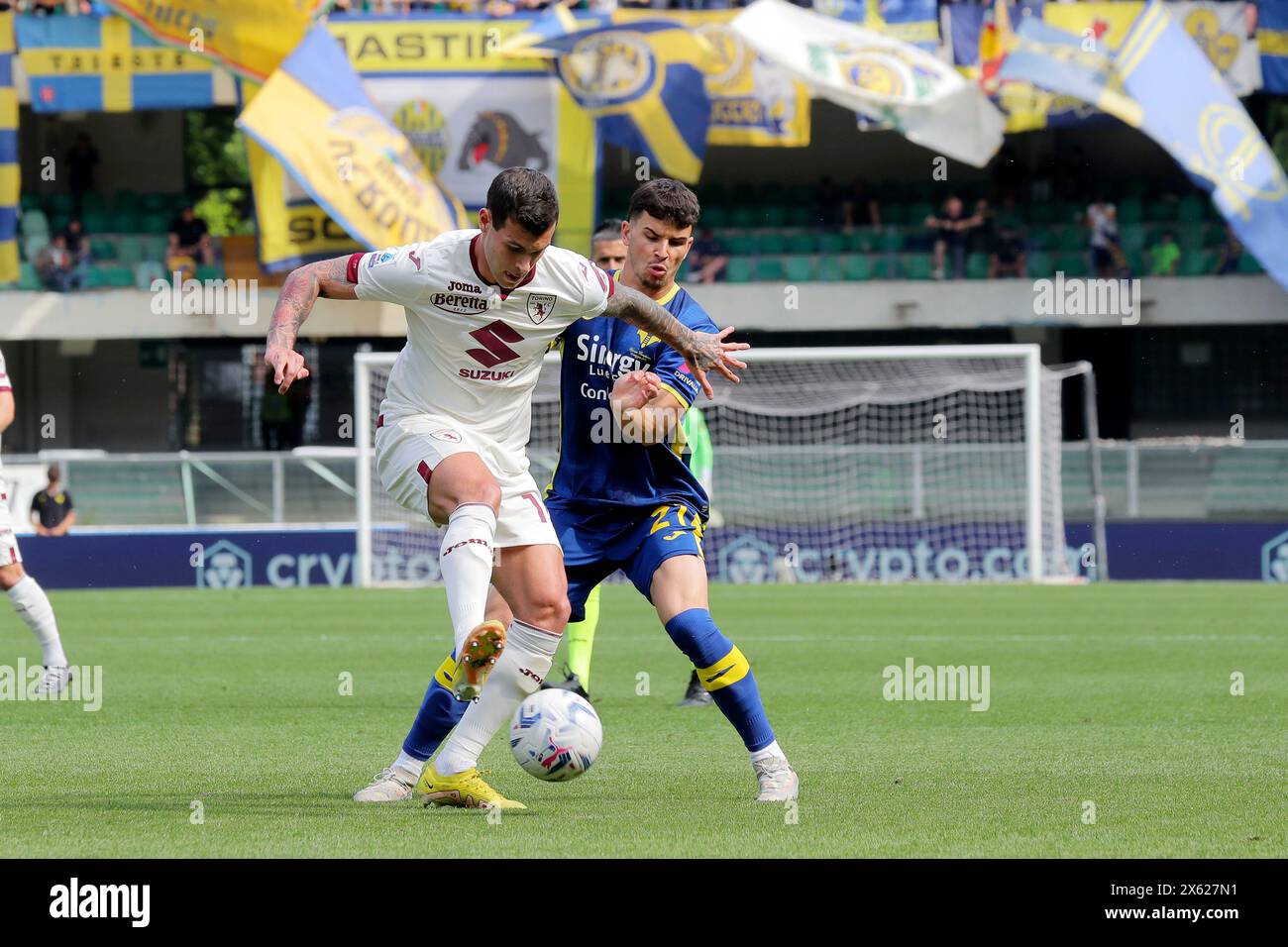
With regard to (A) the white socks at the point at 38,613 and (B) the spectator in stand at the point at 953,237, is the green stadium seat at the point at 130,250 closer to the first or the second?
(B) the spectator in stand at the point at 953,237

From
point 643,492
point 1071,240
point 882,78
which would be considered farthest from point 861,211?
point 643,492

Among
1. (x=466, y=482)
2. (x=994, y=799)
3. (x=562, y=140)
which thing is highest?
(x=562, y=140)

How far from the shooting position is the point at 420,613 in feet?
55.5

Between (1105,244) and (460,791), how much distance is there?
24.8 metres

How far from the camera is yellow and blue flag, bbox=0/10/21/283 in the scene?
27.7m

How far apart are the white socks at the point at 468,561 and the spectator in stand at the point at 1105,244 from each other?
2496cm

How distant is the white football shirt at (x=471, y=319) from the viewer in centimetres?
573

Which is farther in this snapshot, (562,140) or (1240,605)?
(562,140)

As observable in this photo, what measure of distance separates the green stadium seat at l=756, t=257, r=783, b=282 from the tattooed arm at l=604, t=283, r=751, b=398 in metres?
24.0

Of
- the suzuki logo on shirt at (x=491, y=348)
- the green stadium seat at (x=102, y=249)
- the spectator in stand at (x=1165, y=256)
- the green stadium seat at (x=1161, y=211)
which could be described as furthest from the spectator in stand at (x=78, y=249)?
the suzuki logo on shirt at (x=491, y=348)

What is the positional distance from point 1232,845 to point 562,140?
2347 centimetres

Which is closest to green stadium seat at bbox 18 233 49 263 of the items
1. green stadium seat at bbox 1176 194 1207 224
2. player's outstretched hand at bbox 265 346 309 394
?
green stadium seat at bbox 1176 194 1207 224
